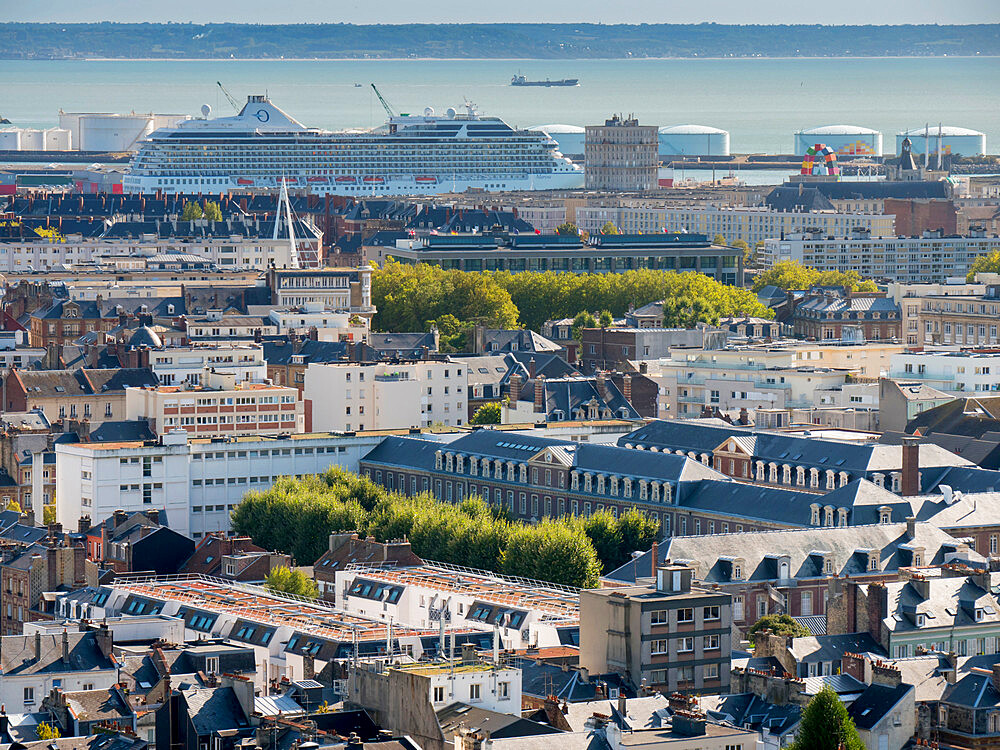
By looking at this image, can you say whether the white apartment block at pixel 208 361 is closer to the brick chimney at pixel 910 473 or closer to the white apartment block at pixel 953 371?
the white apartment block at pixel 953 371

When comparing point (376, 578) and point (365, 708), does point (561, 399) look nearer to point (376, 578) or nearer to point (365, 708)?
point (376, 578)

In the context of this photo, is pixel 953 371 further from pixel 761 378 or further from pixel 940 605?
pixel 940 605

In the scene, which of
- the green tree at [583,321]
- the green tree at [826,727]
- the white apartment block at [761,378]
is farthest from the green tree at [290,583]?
the green tree at [583,321]

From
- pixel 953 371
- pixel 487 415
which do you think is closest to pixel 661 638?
pixel 953 371

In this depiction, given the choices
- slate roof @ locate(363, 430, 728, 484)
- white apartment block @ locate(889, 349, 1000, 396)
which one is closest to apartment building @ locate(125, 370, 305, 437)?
slate roof @ locate(363, 430, 728, 484)

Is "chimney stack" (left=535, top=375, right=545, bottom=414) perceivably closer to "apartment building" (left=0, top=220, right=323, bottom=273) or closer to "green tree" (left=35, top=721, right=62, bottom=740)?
"green tree" (left=35, top=721, right=62, bottom=740)

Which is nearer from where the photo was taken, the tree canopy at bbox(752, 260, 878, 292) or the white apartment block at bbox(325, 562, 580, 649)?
the white apartment block at bbox(325, 562, 580, 649)

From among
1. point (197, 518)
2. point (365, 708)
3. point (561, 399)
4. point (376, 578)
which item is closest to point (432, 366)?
point (561, 399)
